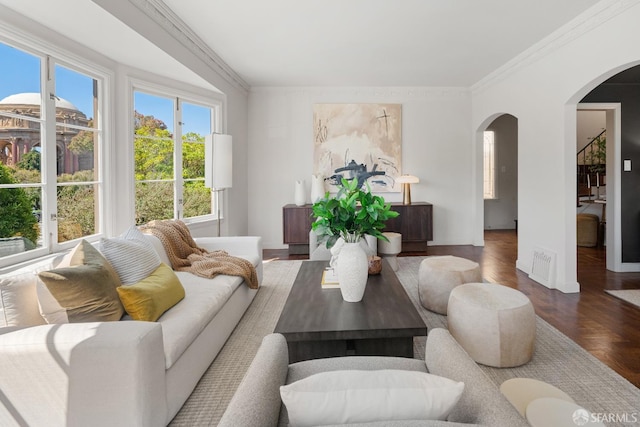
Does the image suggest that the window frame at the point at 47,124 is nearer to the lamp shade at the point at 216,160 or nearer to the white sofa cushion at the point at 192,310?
the white sofa cushion at the point at 192,310

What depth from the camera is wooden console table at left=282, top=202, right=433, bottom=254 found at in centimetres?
Result: 588

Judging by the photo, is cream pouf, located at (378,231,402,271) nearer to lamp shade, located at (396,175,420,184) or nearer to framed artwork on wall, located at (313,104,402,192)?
lamp shade, located at (396,175,420,184)

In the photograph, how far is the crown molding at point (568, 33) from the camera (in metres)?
3.19

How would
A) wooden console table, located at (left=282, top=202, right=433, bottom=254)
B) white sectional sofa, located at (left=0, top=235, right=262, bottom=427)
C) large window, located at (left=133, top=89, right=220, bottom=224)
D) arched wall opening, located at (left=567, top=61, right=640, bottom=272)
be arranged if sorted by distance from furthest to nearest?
wooden console table, located at (left=282, top=202, right=433, bottom=254) < arched wall opening, located at (left=567, top=61, right=640, bottom=272) < large window, located at (left=133, top=89, right=220, bottom=224) < white sectional sofa, located at (left=0, top=235, right=262, bottom=427)

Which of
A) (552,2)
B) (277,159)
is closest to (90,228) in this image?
(277,159)

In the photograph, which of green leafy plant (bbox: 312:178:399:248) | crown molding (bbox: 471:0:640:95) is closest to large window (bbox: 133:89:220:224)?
green leafy plant (bbox: 312:178:399:248)

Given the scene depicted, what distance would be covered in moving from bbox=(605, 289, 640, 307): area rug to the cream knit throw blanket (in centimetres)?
356

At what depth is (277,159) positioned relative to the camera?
637 cm

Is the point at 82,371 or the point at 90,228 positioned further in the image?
the point at 90,228

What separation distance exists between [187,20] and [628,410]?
14.5 ft

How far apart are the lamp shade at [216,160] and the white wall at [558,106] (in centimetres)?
369

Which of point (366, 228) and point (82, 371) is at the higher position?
point (366, 228)

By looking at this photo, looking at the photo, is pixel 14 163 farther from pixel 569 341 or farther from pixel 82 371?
pixel 569 341

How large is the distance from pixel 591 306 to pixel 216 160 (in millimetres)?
4185
